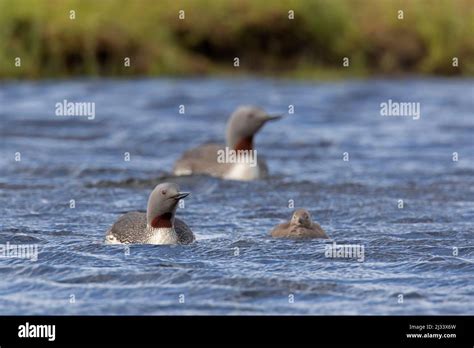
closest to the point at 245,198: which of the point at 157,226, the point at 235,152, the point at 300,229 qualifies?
the point at 235,152

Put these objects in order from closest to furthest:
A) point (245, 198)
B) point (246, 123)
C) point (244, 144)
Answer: point (245, 198) < point (246, 123) < point (244, 144)

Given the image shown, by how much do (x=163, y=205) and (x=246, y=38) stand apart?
1599 centimetres

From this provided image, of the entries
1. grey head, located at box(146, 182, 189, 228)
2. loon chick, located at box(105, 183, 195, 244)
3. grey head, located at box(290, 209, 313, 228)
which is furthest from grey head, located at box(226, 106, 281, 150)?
grey head, located at box(146, 182, 189, 228)

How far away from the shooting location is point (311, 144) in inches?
848

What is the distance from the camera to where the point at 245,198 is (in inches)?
654

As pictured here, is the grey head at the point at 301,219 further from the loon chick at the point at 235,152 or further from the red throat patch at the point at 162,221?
the loon chick at the point at 235,152

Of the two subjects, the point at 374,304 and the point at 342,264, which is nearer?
the point at 374,304

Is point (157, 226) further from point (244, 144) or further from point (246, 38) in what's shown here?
point (246, 38)

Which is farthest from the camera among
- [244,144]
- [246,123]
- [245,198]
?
[244,144]

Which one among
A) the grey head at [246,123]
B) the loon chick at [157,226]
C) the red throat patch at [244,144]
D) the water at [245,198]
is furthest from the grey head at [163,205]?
the red throat patch at [244,144]

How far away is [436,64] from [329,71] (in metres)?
2.26
